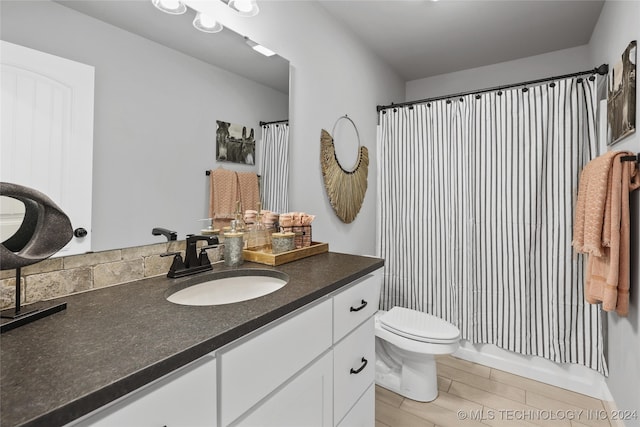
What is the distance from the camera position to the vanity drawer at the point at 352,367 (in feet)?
3.69

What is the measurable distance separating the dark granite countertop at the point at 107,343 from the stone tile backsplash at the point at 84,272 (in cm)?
5

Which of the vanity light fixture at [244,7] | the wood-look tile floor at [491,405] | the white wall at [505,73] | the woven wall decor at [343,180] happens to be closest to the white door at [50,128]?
the vanity light fixture at [244,7]

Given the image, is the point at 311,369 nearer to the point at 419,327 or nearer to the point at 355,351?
the point at 355,351

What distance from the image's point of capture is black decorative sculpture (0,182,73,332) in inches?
27.7

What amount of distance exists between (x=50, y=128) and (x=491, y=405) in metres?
2.43

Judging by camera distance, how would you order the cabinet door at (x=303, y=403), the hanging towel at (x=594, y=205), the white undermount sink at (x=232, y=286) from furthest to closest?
the hanging towel at (x=594, y=205) → the white undermount sink at (x=232, y=286) → the cabinet door at (x=303, y=403)

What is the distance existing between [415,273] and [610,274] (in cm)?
124

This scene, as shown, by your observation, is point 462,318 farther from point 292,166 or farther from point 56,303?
point 56,303

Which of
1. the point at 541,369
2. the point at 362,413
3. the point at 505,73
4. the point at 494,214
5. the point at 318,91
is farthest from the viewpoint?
the point at 505,73

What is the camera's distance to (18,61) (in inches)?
31.3

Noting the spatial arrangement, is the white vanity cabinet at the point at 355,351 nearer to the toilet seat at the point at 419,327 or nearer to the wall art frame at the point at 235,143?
the toilet seat at the point at 419,327

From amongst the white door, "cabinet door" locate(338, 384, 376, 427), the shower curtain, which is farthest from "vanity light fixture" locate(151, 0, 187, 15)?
the shower curtain

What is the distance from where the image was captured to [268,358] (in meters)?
0.81

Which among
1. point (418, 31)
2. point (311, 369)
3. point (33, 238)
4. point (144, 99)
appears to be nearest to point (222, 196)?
point (144, 99)
